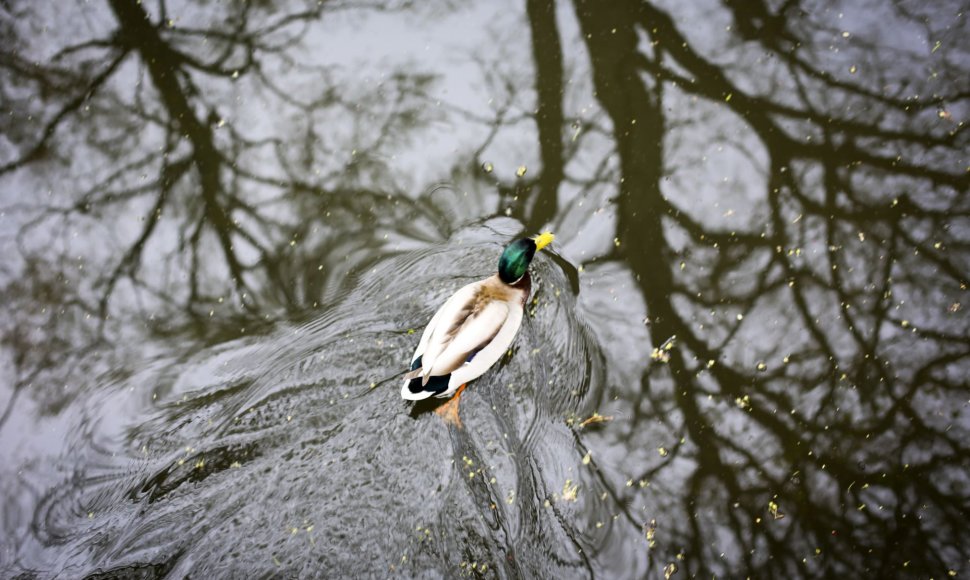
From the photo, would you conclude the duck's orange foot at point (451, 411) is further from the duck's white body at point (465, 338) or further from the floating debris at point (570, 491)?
the floating debris at point (570, 491)

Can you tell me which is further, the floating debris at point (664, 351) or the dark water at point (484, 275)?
the floating debris at point (664, 351)

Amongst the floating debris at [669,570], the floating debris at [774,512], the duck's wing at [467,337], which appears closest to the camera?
the duck's wing at [467,337]

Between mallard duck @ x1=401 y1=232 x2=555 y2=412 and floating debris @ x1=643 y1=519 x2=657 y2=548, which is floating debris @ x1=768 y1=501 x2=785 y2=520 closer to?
floating debris @ x1=643 y1=519 x2=657 y2=548

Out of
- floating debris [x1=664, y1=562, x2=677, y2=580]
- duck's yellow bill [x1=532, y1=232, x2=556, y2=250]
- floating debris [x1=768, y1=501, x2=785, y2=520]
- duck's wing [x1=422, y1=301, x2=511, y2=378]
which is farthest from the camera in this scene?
duck's yellow bill [x1=532, y1=232, x2=556, y2=250]

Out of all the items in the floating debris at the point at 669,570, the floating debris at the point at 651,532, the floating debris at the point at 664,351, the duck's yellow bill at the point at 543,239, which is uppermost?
the duck's yellow bill at the point at 543,239

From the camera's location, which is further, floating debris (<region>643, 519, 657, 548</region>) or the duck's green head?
the duck's green head

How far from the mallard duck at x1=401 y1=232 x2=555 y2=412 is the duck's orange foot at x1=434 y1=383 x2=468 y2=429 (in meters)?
0.01

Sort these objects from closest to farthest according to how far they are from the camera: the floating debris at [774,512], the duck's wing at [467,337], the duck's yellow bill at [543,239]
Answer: the duck's wing at [467,337] → the floating debris at [774,512] → the duck's yellow bill at [543,239]

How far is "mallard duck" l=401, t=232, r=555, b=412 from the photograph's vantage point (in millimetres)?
2934

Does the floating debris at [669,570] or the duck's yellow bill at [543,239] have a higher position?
the duck's yellow bill at [543,239]

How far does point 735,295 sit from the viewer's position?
3.53m

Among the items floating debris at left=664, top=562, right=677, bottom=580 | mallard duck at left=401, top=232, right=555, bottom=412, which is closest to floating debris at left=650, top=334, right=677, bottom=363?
mallard duck at left=401, top=232, right=555, bottom=412

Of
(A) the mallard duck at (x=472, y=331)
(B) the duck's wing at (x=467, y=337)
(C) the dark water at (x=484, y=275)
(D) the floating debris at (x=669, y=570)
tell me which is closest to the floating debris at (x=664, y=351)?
(C) the dark water at (x=484, y=275)

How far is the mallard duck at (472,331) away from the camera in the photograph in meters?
2.93
